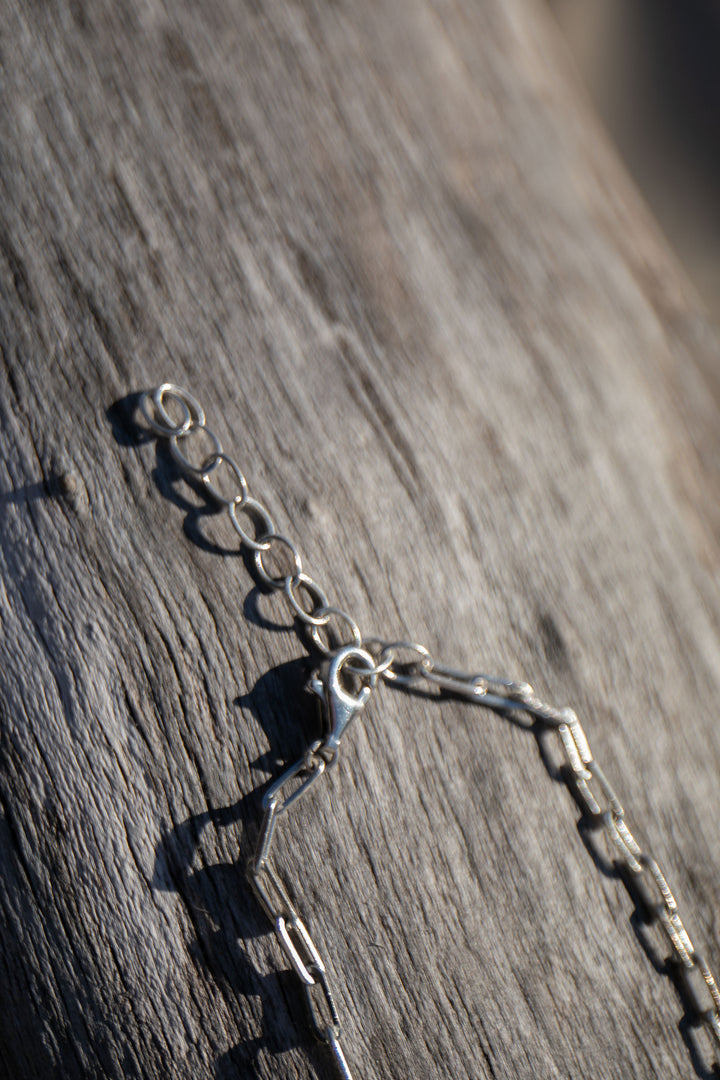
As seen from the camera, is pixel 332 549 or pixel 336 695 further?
pixel 332 549

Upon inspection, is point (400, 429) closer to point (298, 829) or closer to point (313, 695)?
point (313, 695)

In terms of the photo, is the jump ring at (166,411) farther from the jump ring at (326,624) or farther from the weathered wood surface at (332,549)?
the jump ring at (326,624)

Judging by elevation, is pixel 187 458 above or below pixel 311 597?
above

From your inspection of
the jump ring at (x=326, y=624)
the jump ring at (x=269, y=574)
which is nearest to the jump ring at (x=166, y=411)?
the jump ring at (x=269, y=574)

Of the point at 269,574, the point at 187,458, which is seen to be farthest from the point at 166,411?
the point at 269,574

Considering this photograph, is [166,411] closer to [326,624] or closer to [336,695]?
[326,624]

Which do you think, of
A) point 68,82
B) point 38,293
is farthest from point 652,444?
point 68,82
